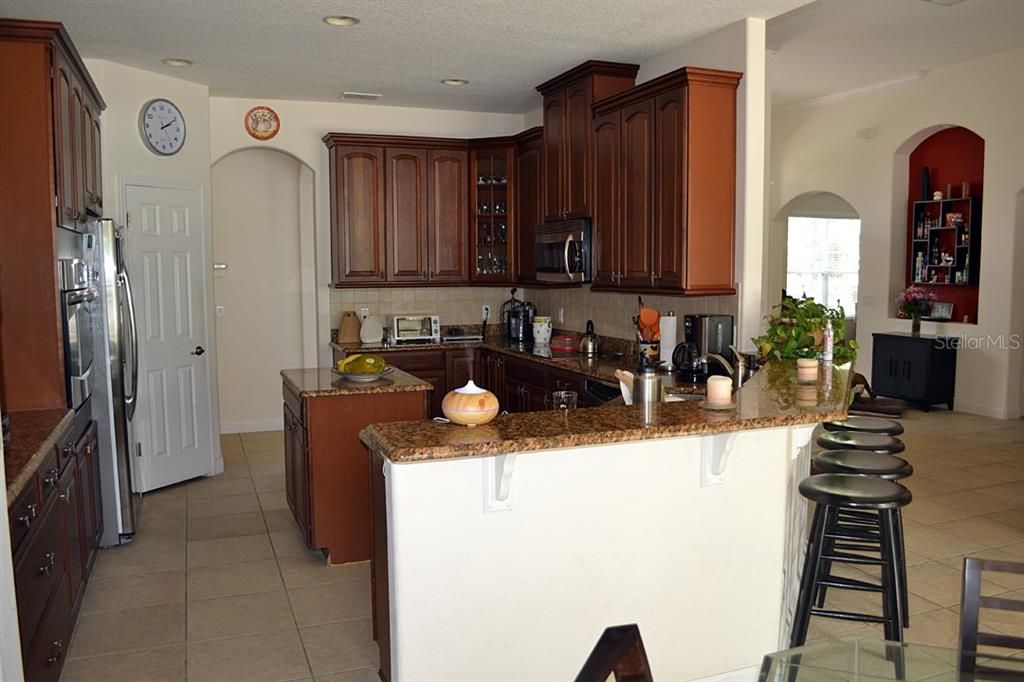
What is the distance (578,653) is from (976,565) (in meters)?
1.30

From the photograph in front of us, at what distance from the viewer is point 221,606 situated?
3.85 m

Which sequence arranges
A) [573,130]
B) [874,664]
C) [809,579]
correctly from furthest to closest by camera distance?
[573,130] → [809,579] → [874,664]

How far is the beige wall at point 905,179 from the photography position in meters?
7.68

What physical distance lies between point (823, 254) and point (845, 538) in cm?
1046

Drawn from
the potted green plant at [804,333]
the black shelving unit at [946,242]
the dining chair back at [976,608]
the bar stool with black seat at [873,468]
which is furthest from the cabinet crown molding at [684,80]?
the black shelving unit at [946,242]

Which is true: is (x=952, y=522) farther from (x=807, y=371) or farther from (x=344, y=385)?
(x=344, y=385)

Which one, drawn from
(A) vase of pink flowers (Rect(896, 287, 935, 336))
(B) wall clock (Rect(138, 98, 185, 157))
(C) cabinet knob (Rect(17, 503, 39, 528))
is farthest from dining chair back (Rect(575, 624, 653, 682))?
(A) vase of pink flowers (Rect(896, 287, 935, 336))

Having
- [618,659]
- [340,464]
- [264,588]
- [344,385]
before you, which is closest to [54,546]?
[264,588]

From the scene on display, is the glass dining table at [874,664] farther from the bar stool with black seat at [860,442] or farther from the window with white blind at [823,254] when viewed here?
the window with white blind at [823,254]

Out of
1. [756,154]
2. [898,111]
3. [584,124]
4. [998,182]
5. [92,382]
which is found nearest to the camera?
[92,382]

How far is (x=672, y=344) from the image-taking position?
516cm

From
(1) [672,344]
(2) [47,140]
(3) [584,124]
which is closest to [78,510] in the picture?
(2) [47,140]

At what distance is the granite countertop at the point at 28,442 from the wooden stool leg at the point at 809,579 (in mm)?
2457

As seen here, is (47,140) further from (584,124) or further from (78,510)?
(584,124)
